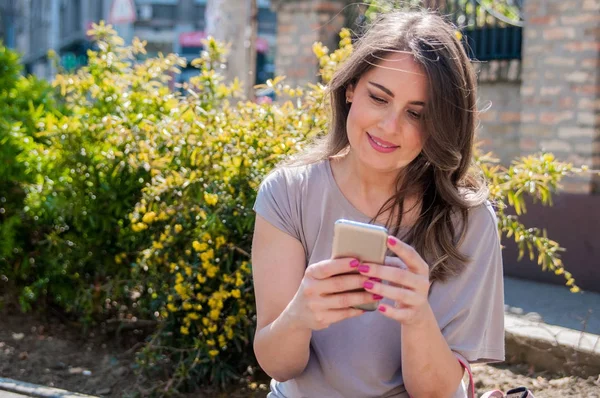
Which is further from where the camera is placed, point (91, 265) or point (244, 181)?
Answer: point (91, 265)

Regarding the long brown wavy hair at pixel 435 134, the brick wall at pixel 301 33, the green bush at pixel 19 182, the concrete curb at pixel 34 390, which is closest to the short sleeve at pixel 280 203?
the long brown wavy hair at pixel 435 134

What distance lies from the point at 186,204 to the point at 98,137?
2.92 ft

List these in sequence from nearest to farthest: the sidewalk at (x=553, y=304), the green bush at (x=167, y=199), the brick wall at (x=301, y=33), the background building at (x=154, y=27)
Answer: the green bush at (x=167, y=199)
the sidewalk at (x=553, y=304)
the brick wall at (x=301, y=33)
the background building at (x=154, y=27)

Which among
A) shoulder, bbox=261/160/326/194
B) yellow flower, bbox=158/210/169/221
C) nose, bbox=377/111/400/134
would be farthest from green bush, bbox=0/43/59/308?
nose, bbox=377/111/400/134

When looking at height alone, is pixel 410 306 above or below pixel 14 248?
above

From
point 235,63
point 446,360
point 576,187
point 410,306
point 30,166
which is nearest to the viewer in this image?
point 410,306

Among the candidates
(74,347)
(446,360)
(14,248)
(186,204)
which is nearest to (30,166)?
(14,248)

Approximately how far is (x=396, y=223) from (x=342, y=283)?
550 millimetres

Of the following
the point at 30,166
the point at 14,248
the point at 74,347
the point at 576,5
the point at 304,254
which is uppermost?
the point at 576,5

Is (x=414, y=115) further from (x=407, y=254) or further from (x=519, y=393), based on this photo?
(x=519, y=393)

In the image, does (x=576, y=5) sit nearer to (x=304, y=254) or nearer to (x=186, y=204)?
(x=186, y=204)

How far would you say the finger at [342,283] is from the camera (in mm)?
1851

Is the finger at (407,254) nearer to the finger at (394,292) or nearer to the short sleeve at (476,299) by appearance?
the finger at (394,292)

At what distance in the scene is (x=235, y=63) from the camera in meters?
8.16
